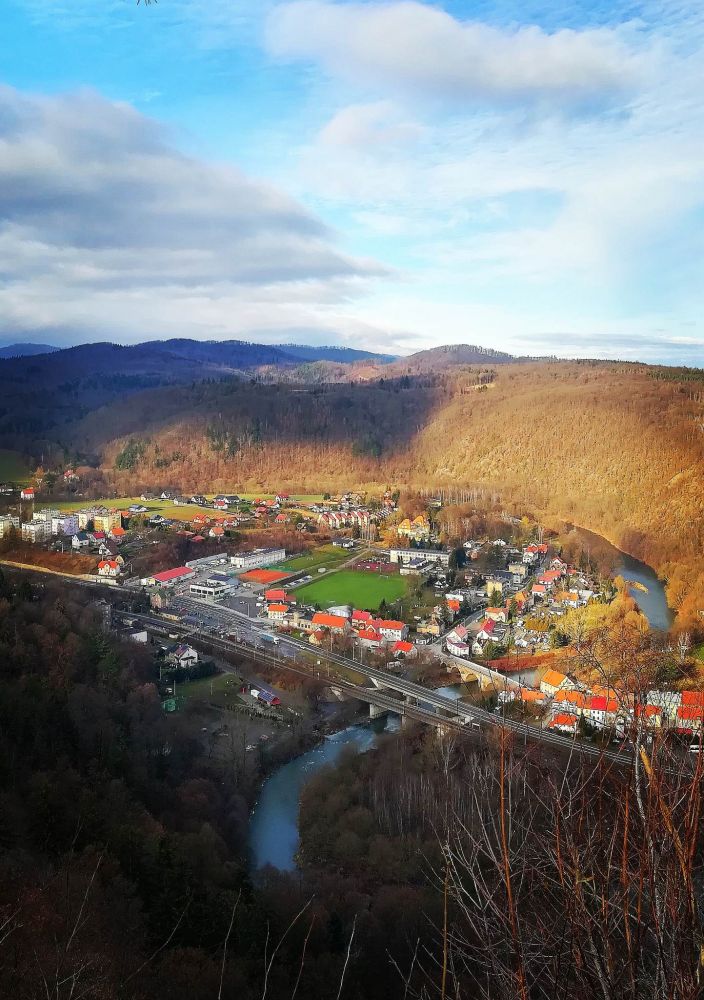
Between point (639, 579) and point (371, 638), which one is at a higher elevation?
point (639, 579)

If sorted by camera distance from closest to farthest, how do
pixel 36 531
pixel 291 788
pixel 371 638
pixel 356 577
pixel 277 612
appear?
pixel 291 788, pixel 371 638, pixel 277 612, pixel 356 577, pixel 36 531

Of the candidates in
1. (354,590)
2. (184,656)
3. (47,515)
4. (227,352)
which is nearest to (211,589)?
(354,590)

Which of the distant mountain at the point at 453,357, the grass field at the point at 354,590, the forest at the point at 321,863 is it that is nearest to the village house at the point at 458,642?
the grass field at the point at 354,590

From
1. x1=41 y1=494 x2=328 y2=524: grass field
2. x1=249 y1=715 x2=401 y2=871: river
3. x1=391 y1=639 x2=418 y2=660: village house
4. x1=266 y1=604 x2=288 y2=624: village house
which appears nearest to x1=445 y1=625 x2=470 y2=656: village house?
x1=391 y1=639 x2=418 y2=660: village house

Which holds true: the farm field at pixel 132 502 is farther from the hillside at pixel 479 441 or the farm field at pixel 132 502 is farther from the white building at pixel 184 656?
the white building at pixel 184 656

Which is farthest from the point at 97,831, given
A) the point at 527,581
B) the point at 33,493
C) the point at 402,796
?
Answer: the point at 33,493

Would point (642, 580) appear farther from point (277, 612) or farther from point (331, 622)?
point (277, 612)
